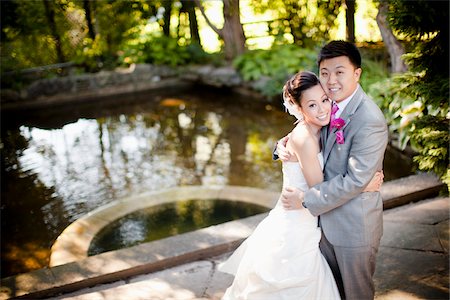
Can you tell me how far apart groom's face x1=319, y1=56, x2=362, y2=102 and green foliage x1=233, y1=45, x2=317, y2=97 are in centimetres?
758

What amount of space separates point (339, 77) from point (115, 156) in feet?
18.9

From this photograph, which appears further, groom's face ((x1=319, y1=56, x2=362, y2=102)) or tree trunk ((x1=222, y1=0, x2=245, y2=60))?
tree trunk ((x1=222, y1=0, x2=245, y2=60))

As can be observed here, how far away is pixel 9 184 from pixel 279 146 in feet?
17.7

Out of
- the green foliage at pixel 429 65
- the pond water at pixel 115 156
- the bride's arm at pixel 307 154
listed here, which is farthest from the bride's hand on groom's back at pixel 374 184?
the pond water at pixel 115 156

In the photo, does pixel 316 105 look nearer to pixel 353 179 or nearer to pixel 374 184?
pixel 353 179

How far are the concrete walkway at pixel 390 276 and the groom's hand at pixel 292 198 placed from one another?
1.15 metres

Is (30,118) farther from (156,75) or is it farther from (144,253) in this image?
(144,253)

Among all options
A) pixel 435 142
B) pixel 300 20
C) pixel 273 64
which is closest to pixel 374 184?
pixel 435 142

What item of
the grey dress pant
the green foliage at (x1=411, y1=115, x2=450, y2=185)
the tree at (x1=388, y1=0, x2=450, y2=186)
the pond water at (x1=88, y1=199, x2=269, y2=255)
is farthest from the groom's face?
the pond water at (x1=88, y1=199, x2=269, y2=255)

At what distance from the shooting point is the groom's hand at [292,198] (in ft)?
7.87

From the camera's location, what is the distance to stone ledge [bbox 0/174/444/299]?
341 centimetres

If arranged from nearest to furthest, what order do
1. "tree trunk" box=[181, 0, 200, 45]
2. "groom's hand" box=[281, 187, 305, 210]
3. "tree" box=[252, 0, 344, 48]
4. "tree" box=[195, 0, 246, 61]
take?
"groom's hand" box=[281, 187, 305, 210] → "tree" box=[195, 0, 246, 61] → "tree" box=[252, 0, 344, 48] → "tree trunk" box=[181, 0, 200, 45]

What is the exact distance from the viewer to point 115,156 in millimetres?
7461

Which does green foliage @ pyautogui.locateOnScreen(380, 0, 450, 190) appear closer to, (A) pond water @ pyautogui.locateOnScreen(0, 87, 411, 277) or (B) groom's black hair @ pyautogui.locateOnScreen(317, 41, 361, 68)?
(B) groom's black hair @ pyautogui.locateOnScreen(317, 41, 361, 68)
